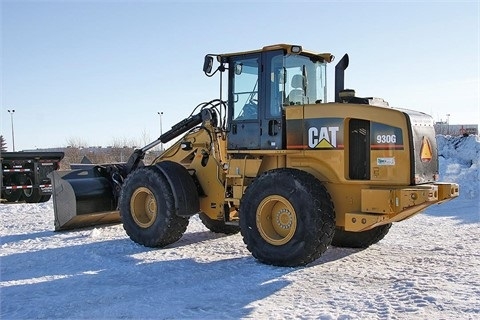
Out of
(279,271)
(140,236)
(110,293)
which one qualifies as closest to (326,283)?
(279,271)

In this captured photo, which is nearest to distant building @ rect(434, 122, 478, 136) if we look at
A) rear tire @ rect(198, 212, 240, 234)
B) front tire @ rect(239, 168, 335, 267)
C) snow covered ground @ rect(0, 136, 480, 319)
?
rear tire @ rect(198, 212, 240, 234)

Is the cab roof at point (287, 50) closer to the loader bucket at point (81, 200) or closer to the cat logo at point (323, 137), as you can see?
the cat logo at point (323, 137)

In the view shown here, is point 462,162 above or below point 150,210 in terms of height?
above

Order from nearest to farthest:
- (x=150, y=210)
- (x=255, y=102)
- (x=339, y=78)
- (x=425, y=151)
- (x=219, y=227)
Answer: (x=425, y=151) → (x=255, y=102) → (x=339, y=78) → (x=150, y=210) → (x=219, y=227)

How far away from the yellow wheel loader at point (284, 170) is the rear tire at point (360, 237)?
2 cm

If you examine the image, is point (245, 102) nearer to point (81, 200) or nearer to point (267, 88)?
point (267, 88)

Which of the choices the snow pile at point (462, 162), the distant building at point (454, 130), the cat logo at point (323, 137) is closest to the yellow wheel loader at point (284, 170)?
the cat logo at point (323, 137)

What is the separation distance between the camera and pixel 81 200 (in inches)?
390

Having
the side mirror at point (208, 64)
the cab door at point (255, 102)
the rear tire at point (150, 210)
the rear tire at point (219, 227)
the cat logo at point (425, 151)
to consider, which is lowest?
the rear tire at point (219, 227)

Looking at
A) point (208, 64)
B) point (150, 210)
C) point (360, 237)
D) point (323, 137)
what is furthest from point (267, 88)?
point (150, 210)

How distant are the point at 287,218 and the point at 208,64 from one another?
2.58 metres

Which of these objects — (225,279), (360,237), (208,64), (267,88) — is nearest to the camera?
(225,279)

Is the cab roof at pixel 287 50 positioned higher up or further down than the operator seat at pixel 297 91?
higher up

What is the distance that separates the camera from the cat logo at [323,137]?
287 inches
